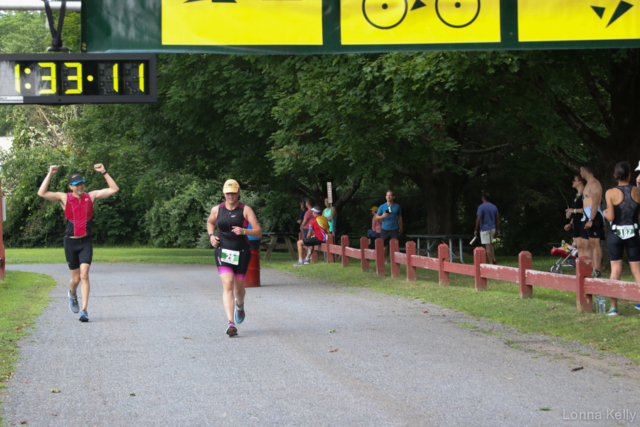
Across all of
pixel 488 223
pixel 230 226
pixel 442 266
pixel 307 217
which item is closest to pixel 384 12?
pixel 230 226

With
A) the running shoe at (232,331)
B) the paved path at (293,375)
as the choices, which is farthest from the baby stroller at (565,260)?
the running shoe at (232,331)

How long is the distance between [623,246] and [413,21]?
435 centimetres

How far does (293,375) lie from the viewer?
6863 millimetres

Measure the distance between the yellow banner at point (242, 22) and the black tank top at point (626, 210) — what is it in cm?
468

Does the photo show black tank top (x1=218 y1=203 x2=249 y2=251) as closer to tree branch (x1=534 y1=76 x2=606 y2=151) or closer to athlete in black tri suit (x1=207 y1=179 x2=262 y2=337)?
athlete in black tri suit (x1=207 y1=179 x2=262 y2=337)

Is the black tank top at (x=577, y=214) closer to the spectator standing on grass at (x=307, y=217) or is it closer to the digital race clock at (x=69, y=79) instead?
the spectator standing on grass at (x=307, y=217)

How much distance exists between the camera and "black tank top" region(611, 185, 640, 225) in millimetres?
9968

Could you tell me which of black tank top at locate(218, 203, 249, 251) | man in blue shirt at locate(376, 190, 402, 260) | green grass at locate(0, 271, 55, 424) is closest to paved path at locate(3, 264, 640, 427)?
green grass at locate(0, 271, 55, 424)

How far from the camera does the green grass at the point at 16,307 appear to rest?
Answer: 7891 mm

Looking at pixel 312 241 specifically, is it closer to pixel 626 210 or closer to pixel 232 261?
pixel 232 261

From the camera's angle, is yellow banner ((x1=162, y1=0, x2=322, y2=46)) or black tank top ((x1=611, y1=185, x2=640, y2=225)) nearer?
yellow banner ((x1=162, y1=0, x2=322, y2=46))

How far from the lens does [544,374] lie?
22.5 feet

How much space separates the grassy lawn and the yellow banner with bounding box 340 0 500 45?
486 cm

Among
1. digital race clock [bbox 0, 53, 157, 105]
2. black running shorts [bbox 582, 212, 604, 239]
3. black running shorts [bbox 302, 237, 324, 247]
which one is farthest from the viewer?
black running shorts [bbox 302, 237, 324, 247]
